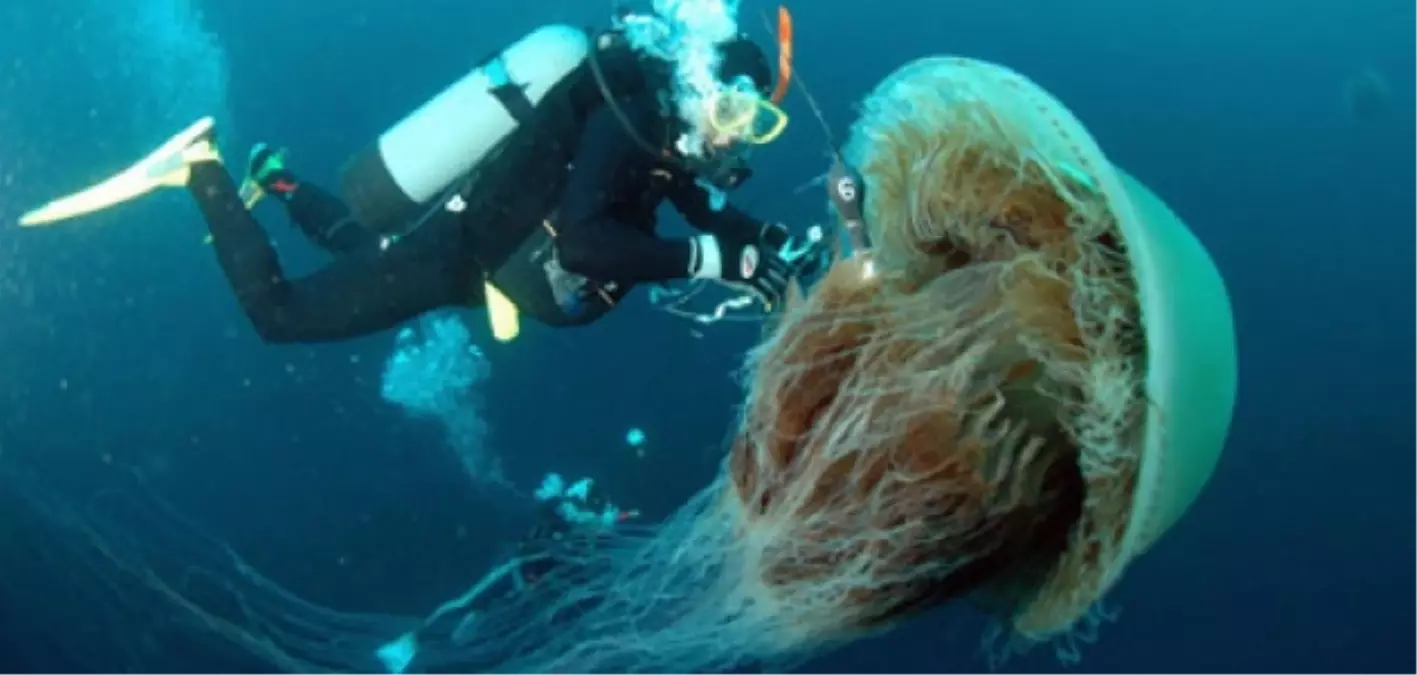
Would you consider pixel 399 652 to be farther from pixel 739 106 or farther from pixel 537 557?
pixel 739 106

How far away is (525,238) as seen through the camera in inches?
197

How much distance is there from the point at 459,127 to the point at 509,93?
1.02 feet

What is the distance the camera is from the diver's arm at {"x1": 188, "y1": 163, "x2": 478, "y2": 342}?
5.34 metres

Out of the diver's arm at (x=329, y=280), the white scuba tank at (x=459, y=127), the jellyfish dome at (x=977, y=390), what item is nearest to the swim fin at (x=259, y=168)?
the diver's arm at (x=329, y=280)

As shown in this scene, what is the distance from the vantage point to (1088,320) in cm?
244

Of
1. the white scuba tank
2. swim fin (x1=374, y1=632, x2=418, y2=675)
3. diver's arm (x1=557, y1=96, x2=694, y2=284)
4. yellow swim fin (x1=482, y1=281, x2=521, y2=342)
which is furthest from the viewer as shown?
swim fin (x1=374, y1=632, x2=418, y2=675)

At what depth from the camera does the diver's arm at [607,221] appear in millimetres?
4383

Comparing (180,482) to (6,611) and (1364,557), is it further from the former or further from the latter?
(1364,557)

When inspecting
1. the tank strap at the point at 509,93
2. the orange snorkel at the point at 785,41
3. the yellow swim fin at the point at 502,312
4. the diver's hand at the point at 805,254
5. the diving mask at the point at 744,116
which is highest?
the tank strap at the point at 509,93

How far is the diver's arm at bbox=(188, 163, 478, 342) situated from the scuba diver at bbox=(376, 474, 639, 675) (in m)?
1.41

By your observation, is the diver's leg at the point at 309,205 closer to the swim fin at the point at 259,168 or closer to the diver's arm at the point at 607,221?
the swim fin at the point at 259,168

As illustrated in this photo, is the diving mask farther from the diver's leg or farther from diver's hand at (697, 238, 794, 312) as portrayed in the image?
the diver's leg

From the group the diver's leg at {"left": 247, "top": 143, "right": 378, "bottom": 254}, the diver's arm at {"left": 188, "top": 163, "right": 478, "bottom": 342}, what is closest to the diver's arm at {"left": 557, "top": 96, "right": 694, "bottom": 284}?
the diver's arm at {"left": 188, "top": 163, "right": 478, "bottom": 342}

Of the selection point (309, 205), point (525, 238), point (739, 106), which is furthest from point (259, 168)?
point (739, 106)
